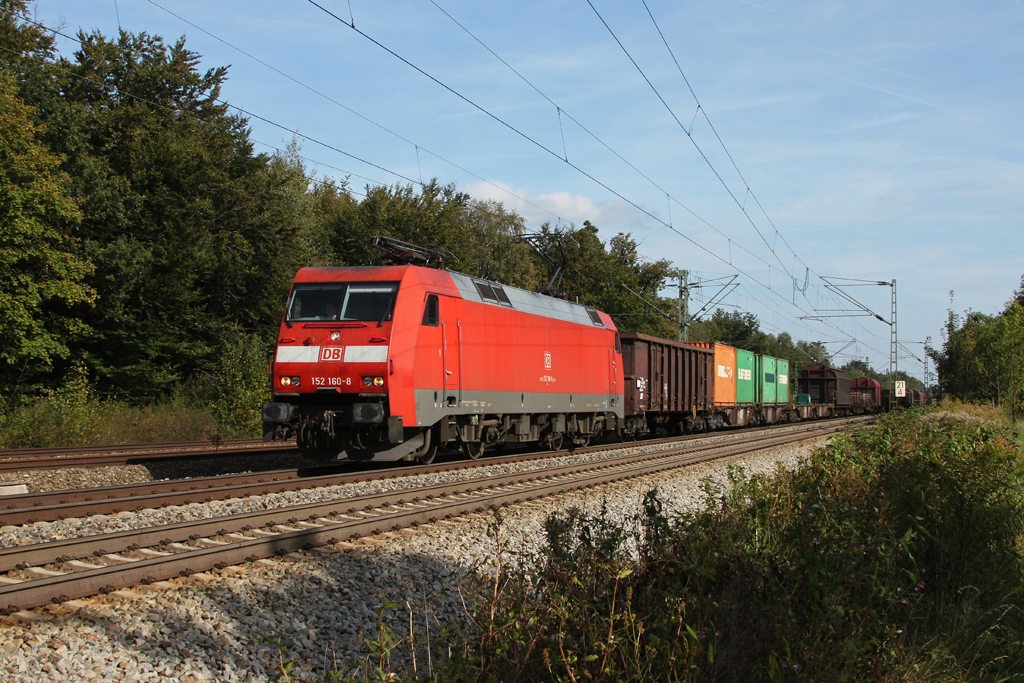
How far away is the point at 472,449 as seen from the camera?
15219 mm

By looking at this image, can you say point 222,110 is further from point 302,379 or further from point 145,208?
point 302,379

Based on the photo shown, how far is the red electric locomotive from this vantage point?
38.2ft

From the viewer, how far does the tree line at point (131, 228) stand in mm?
19828

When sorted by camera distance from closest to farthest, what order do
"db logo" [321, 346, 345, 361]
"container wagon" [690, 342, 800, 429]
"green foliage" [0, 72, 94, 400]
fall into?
"db logo" [321, 346, 345, 361] → "green foliage" [0, 72, 94, 400] → "container wagon" [690, 342, 800, 429]

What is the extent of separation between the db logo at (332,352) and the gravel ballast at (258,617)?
4.47 m

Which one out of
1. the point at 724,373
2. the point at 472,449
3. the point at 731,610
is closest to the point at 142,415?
the point at 472,449

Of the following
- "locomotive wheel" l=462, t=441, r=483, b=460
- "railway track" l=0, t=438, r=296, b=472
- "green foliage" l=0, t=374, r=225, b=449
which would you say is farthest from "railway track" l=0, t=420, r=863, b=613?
"green foliage" l=0, t=374, r=225, b=449

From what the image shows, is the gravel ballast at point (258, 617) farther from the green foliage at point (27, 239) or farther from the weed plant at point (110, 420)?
the green foliage at point (27, 239)

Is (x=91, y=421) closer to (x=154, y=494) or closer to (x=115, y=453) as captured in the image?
(x=115, y=453)

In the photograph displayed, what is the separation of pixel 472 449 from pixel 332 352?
14.2ft

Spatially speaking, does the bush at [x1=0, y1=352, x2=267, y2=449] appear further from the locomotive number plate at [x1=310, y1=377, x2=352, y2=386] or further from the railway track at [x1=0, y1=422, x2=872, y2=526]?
the railway track at [x1=0, y1=422, x2=872, y2=526]

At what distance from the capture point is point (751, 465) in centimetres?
1586

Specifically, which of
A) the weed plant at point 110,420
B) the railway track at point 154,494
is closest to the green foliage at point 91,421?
the weed plant at point 110,420

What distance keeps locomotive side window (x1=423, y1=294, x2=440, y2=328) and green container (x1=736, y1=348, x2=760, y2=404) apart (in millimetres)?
21116
